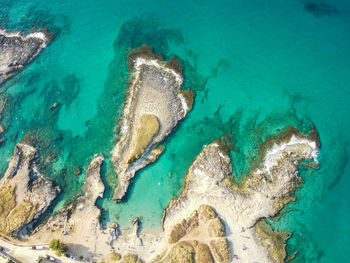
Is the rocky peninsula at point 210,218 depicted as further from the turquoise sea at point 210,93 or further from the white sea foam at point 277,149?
the turquoise sea at point 210,93

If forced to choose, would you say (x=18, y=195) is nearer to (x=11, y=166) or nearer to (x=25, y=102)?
(x=11, y=166)

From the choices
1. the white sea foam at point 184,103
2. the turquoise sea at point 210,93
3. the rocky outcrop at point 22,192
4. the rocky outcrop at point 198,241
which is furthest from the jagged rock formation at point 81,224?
the white sea foam at point 184,103

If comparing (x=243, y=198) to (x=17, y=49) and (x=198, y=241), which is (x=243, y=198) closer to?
(x=198, y=241)

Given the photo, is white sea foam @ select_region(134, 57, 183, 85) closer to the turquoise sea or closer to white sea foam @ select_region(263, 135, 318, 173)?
the turquoise sea

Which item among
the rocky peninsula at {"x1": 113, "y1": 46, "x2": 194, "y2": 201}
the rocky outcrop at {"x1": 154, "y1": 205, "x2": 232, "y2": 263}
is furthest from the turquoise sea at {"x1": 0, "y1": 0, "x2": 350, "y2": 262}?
the rocky outcrop at {"x1": 154, "y1": 205, "x2": 232, "y2": 263}

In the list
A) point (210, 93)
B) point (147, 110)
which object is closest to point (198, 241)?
point (147, 110)

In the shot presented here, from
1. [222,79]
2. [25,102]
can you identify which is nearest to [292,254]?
[222,79]
